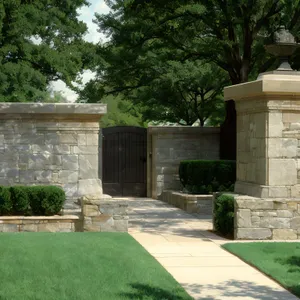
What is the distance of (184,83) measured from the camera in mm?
28906

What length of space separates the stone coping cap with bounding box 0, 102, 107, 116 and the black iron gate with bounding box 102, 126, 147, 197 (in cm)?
886

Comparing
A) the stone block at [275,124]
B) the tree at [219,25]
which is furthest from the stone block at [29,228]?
the tree at [219,25]

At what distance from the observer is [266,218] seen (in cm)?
1319

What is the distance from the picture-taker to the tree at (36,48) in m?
22.2

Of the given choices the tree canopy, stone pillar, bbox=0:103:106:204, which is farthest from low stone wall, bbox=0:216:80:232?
the tree canopy

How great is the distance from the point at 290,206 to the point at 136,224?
368 cm

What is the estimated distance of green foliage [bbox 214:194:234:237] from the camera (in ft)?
44.1

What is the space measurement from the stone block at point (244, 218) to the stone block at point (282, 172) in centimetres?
70

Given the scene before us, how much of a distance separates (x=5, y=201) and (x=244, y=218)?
445 cm

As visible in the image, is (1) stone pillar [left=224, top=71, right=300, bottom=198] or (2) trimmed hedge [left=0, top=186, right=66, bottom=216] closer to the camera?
(1) stone pillar [left=224, top=71, right=300, bottom=198]

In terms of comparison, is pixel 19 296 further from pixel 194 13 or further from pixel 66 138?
pixel 194 13

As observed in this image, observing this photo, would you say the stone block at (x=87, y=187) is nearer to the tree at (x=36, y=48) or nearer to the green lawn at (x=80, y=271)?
the green lawn at (x=80, y=271)

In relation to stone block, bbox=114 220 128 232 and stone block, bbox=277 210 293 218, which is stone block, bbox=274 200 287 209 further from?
stone block, bbox=114 220 128 232

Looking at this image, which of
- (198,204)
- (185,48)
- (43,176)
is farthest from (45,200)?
(185,48)
